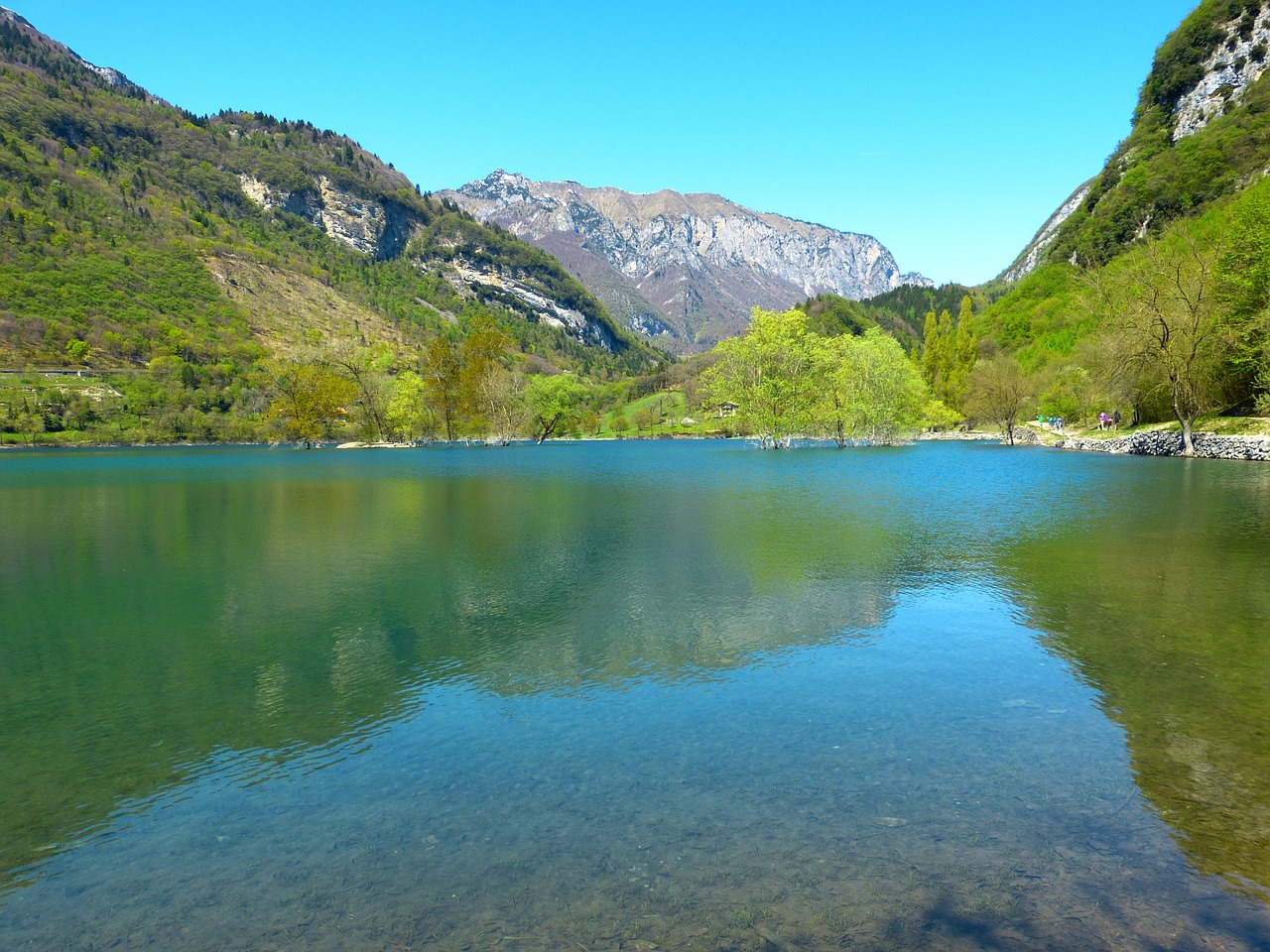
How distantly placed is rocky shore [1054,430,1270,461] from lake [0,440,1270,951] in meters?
48.2

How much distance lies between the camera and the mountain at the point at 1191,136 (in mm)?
125438

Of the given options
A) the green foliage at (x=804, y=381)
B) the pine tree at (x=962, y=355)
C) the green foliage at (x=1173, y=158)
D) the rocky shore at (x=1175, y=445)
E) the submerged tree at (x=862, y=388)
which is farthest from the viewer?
the pine tree at (x=962, y=355)

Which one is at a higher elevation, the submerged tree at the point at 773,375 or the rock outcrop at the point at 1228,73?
the rock outcrop at the point at 1228,73

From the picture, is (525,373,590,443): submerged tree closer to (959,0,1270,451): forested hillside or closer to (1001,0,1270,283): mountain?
(959,0,1270,451): forested hillside

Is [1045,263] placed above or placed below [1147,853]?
above

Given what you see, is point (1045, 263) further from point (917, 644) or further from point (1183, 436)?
point (917, 644)

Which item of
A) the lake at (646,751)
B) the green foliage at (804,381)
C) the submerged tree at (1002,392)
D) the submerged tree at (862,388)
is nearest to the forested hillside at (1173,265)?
the submerged tree at (1002,392)

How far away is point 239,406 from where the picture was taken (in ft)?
579

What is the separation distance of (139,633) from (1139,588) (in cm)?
2396

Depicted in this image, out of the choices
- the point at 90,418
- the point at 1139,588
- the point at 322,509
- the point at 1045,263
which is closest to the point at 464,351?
the point at 90,418

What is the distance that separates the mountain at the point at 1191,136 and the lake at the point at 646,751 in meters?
148

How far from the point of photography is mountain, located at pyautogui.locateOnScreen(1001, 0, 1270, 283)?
A: 125 meters

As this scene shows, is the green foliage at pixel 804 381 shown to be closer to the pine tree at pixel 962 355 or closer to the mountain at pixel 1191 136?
the pine tree at pixel 962 355

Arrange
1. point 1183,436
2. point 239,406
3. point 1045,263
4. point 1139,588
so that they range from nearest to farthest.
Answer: point 1139,588 < point 1183,436 < point 239,406 < point 1045,263
